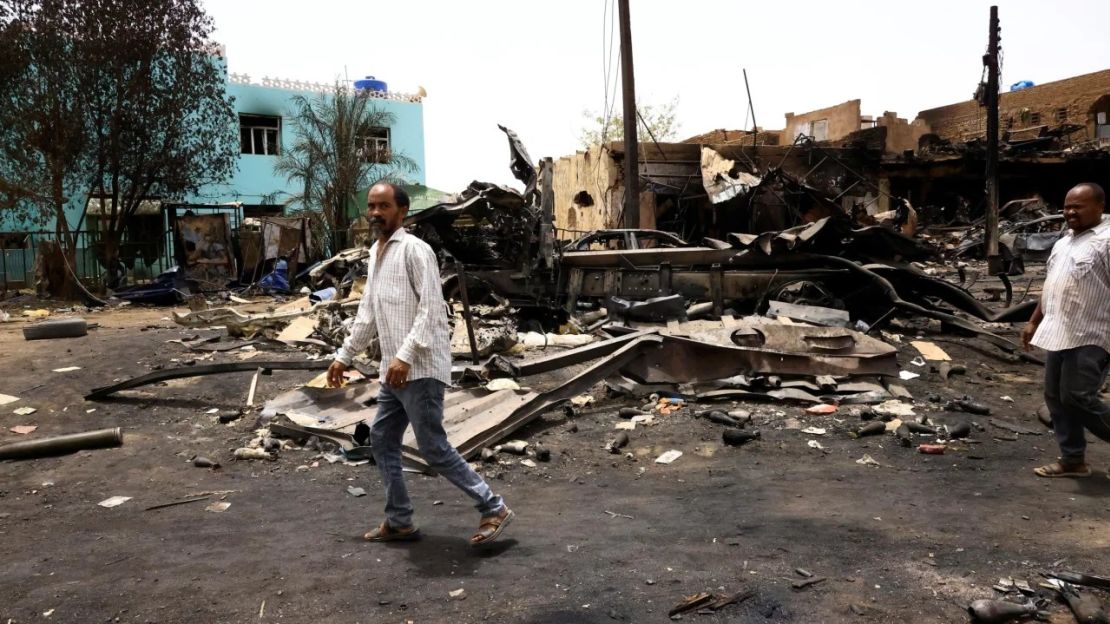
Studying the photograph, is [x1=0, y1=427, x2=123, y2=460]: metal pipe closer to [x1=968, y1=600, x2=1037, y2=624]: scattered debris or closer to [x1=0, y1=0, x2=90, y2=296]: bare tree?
[x1=968, y1=600, x2=1037, y2=624]: scattered debris

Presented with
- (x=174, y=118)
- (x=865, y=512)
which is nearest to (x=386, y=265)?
(x=865, y=512)

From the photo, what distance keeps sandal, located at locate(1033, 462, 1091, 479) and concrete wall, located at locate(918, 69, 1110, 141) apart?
2652cm

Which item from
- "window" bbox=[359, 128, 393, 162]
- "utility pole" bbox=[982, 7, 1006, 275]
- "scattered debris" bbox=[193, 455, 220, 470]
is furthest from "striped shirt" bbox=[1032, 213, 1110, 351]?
"window" bbox=[359, 128, 393, 162]

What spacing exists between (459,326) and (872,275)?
4.86 m

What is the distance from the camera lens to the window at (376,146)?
84.4ft

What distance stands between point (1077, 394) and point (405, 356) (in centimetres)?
369

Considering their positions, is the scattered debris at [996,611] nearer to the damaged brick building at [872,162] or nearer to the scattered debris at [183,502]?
the scattered debris at [183,502]

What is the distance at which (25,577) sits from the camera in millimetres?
3385

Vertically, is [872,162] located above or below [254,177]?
below

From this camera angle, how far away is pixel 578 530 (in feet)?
12.7

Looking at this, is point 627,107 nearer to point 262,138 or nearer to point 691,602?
point 691,602

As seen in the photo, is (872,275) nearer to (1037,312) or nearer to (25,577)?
(1037,312)

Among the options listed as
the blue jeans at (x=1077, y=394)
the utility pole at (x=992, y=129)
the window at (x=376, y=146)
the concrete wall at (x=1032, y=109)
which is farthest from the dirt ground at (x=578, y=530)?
the concrete wall at (x=1032, y=109)

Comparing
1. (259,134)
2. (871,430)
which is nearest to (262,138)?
(259,134)
